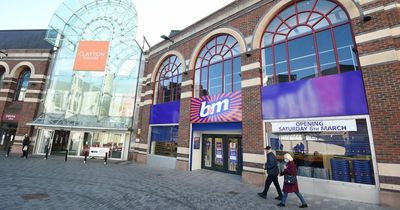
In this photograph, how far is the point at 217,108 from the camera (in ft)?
35.5

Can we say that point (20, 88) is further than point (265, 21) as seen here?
Yes

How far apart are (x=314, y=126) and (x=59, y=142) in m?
20.5

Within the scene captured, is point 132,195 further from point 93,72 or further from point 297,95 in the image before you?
point 93,72

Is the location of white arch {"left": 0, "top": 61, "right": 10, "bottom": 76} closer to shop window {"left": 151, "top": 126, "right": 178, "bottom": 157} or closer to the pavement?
the pavement

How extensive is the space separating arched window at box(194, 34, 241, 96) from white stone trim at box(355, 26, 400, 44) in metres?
5.24

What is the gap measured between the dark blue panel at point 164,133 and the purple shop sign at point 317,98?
668 cm

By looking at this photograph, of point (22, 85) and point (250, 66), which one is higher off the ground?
point (22, 85)

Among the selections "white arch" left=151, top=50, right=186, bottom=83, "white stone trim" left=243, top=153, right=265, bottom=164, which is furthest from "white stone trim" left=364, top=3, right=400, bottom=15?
"white arch" left=151, top=50, right=186, bottom=83

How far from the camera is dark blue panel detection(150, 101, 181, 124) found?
13219mm

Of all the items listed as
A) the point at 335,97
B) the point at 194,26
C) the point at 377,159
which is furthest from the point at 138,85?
the point at 377,159

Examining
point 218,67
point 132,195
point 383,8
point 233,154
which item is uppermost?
point 383,8

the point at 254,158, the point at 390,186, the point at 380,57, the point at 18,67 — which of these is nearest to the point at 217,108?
the point at 254,158

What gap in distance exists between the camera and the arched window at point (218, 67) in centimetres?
1087

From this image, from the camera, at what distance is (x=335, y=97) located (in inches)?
278
